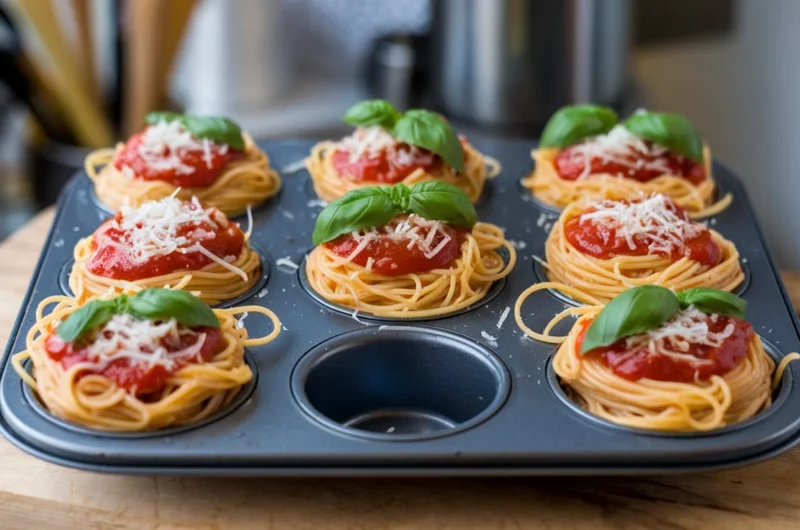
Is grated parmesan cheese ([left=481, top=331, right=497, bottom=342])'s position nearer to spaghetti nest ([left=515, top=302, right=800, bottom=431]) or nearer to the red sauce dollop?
spaghetti nest ([left=515, top=302, right=800, bottom=431])

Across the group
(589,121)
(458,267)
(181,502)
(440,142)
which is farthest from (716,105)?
(181,502)

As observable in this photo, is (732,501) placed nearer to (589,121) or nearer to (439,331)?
(439,331)

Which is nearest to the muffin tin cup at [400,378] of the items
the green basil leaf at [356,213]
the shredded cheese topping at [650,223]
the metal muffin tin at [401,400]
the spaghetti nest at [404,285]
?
the metal muffin tin at [401,400]

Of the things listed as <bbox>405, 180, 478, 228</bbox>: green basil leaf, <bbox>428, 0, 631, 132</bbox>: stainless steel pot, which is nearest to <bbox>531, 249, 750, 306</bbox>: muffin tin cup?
<bbox>405, 180, 478, 228</bbox>: green basil leaf

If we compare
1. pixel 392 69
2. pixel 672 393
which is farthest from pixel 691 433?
pixel 392 69

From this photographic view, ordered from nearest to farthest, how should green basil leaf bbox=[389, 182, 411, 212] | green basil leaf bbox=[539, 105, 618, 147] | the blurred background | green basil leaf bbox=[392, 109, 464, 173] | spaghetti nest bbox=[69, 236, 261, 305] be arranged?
spaghetti nest bbox=[69, 236, 261, 305], green basil leaf bbox=[389, 182, 411, 212], green basil leaf bbox=[392, 109, 464, 173], green basil leaf bbox=[539, 105, 618, 147], the blurred background

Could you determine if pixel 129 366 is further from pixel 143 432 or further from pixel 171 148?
pixel 171 148
